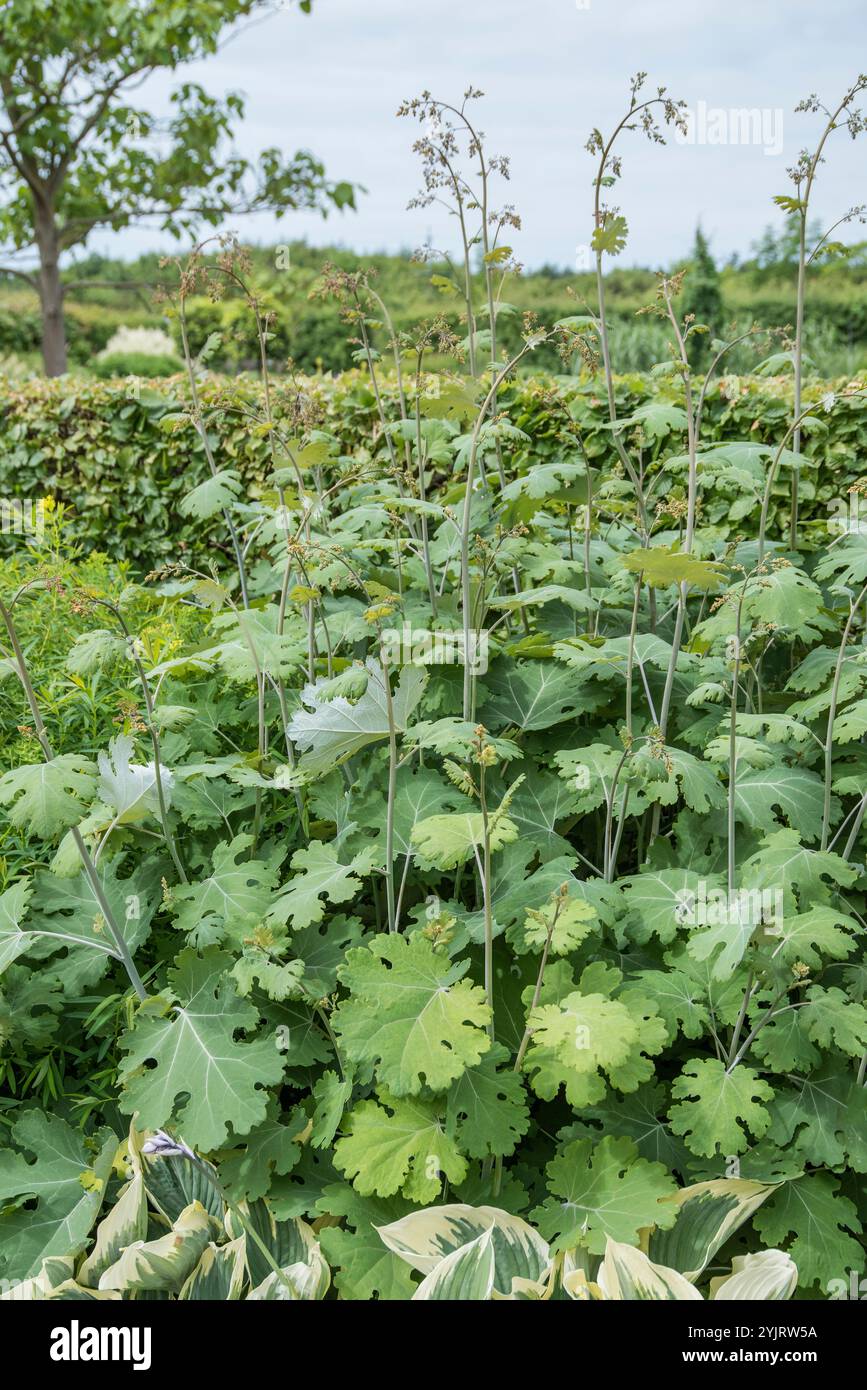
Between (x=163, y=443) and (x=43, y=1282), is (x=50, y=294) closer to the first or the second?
(x=163, y=443)

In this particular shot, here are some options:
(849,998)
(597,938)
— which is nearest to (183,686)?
(597,938)

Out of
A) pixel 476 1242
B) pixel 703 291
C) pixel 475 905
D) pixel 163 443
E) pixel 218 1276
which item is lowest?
pixel 218 1276

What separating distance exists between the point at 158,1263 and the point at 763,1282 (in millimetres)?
1183

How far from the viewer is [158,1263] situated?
6.96 ft

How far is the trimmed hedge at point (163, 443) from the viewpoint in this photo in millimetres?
4676

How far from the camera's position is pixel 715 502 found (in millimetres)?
4211

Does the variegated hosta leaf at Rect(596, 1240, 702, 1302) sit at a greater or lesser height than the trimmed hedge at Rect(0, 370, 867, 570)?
lesser

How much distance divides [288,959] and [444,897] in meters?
0.57

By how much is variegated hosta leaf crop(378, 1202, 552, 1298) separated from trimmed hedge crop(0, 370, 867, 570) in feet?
10.7

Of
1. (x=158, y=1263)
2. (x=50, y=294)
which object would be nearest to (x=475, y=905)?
(x=158, y=1263)

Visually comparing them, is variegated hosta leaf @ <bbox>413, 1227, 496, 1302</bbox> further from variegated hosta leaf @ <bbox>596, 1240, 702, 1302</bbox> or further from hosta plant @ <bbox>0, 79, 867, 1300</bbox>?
variegated hosta leaf @ <bbox>596, 1240, 702, 1302</bbox>

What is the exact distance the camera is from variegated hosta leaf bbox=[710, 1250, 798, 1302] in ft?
6.68

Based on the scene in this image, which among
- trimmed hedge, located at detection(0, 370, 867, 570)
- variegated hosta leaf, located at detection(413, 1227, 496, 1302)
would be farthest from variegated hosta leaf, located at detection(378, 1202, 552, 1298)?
trimmed hedge, located at detection(0, 370, 867, 570)
